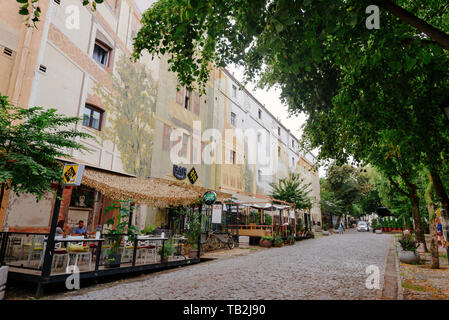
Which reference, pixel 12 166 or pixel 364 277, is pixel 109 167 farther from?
pixel 364 277

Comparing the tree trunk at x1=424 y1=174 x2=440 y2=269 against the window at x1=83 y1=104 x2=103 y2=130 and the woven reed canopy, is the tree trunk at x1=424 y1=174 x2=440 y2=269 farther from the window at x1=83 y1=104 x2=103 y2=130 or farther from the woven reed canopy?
the window at x1=83 y1=104 x2=103 y2=130

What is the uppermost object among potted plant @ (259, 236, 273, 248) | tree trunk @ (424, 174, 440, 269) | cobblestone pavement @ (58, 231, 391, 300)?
tree trunk @ (424, 174, 440, 269)

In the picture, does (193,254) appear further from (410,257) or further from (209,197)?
(410,257)

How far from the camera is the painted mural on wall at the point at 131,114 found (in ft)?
42.5

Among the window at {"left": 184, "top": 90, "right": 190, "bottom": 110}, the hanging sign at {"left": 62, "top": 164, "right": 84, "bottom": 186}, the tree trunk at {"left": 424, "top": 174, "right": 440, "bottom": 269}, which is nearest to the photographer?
the hanging sign at {"left": 62, "top": 164, "right": 84, "bottom": 186}

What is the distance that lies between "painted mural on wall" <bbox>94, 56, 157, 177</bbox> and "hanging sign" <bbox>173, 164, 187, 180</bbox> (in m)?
2.03

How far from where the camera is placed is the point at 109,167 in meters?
12.5

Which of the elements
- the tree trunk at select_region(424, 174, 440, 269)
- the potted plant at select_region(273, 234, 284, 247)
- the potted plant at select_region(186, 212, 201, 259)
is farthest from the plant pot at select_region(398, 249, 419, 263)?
the potted plant at select_region(273, 234, 284, 247)

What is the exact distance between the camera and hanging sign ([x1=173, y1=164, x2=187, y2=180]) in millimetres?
16438

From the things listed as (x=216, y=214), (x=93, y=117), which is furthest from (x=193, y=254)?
(x=93, y=117)

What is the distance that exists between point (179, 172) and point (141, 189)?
5.97 m
